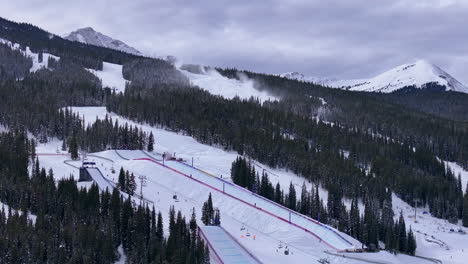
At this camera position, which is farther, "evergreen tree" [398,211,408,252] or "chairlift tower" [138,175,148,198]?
"chairlift tower" [138,175,148,198]

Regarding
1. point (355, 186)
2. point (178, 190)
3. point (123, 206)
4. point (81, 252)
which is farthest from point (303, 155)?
point (81, 252)

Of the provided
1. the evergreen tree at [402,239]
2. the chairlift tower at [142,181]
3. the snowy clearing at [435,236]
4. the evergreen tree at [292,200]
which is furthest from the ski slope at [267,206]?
the snowy clearing at [435,236]

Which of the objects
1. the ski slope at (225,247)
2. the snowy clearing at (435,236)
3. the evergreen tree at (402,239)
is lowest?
the snowy clearing at (435,236)

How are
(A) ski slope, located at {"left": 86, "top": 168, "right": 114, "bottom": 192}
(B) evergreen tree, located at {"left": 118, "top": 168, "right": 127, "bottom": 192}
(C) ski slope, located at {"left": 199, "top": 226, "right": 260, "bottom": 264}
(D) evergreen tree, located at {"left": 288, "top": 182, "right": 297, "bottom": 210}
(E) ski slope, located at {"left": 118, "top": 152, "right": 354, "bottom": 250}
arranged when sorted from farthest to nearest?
(D) evergreen tree, located at {"left": 288, "top": 182, "right": 297, "bottom": 210} → (B) evergreen tree, located at {"left": 118, "top": 168, "right": 127, "bottom": 192} → (A) ski slope, located at {"left": 86, "top": 168, "right": 114, "bottom": 192} → (E) ski slope, located at {"left": 118, "top": 152, "right": 354, "bottom": 250} → (C) ski slope, located at {"left": 199, "top": 226, "right": 260, "bottom": 264}

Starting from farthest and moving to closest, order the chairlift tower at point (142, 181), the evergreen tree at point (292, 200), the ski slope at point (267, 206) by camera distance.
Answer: the evergreen tree at point (292, 200)
the chairlift tower at point (142, 181)
the ski slope at point (267, 206)

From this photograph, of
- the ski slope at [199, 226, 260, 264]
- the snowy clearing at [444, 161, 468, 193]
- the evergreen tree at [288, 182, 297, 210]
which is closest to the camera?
the ski slope at [199, 226, 260, 264]

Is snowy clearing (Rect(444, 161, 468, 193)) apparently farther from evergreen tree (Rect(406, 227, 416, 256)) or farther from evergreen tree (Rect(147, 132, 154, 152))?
evergreen tree (Rect(147, 132, 154, 152))

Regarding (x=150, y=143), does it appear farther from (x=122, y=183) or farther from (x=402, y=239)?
(x=402, y=239)

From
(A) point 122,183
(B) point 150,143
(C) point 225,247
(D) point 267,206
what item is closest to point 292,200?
(D) point 267,206

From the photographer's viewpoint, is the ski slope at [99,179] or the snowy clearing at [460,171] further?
the snowy clearing at [460,171]

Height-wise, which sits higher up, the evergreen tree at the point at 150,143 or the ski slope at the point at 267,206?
the evergreen tree at the point at 150,143

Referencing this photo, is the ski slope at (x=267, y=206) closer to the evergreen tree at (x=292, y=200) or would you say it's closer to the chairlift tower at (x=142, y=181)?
the evergreen tree at (x=292, y=200)

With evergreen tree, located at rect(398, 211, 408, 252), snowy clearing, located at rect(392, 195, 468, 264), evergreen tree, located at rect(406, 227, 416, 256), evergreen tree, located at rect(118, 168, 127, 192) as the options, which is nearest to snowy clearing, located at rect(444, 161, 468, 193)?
snowy clearing, located at rect(392, 195, 468, 264)
